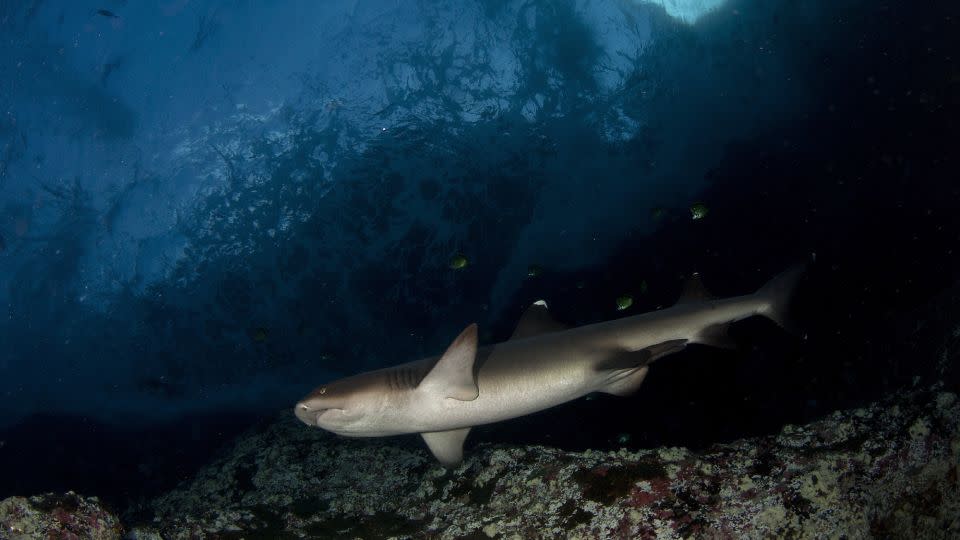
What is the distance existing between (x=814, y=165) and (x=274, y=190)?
20.7 m

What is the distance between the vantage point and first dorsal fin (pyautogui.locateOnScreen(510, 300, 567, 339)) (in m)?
5.74

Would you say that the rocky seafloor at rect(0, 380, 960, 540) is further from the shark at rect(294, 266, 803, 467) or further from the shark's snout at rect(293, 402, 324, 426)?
the shark's snout at rect(293, 402, 324, 426)

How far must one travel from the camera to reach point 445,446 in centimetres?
497

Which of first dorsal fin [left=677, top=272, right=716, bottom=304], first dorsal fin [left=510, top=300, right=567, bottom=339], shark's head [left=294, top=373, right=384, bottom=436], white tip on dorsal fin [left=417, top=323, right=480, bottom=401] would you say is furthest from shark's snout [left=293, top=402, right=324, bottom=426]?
first dorsal fin [left=677, top=272, right=716, bottom=304]

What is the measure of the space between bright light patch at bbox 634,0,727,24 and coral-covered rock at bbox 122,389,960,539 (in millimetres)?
17146

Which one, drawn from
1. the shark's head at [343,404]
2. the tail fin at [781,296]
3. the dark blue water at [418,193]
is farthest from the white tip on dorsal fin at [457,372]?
the dark blue water at [418,193]

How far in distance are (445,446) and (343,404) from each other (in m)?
1.50

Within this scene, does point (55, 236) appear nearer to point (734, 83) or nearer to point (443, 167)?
point (443, 167)

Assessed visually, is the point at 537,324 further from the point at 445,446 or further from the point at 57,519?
the point at 57,519

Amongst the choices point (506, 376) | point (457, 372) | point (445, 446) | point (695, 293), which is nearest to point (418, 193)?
point (695, 293)

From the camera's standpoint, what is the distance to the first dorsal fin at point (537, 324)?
18.8 feet

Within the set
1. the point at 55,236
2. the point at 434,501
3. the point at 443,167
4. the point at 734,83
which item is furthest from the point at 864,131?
the point at 55,236

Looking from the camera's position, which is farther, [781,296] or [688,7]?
[688,7]

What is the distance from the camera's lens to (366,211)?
16.9 metres
